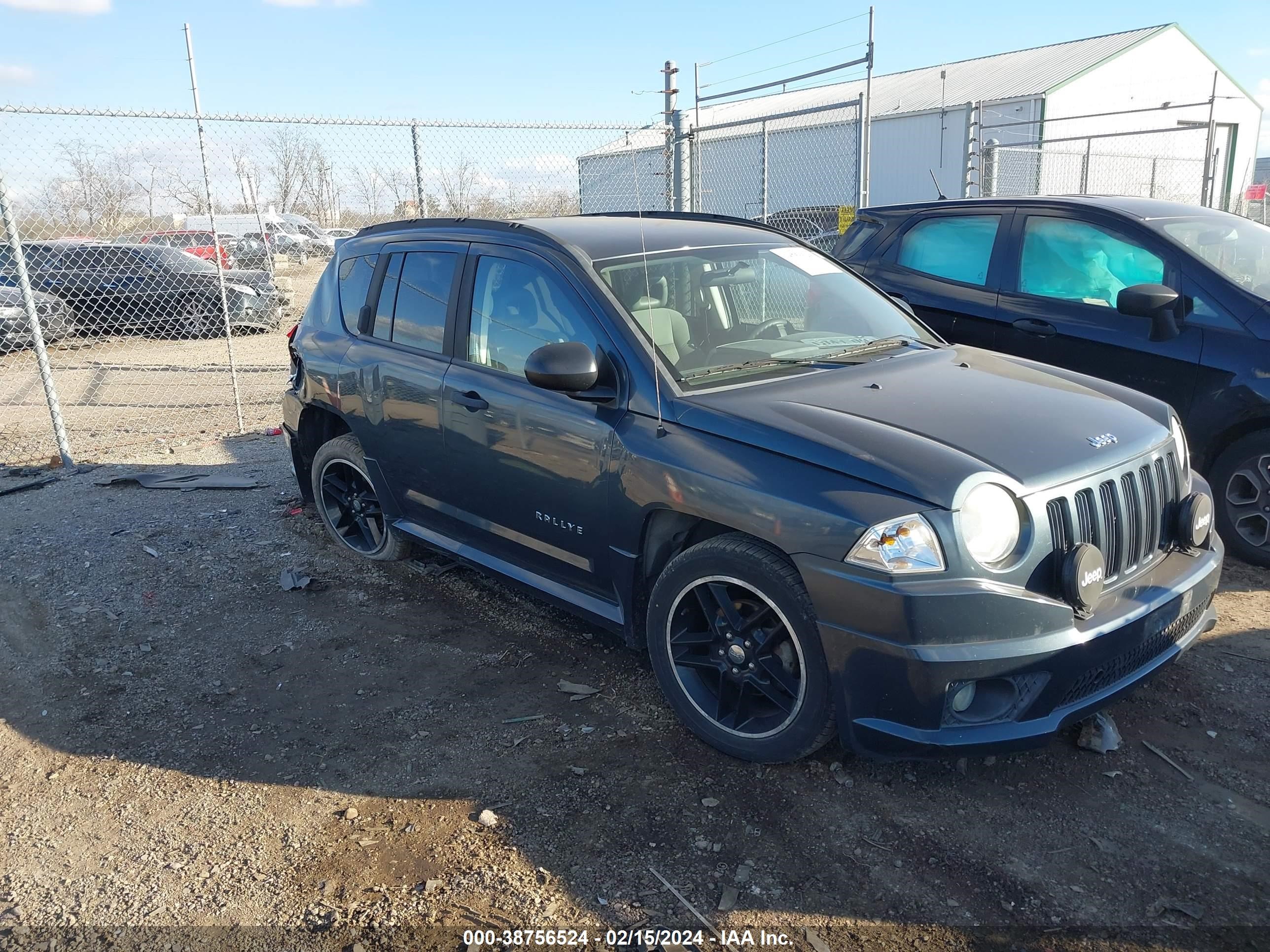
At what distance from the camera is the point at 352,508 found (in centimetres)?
541

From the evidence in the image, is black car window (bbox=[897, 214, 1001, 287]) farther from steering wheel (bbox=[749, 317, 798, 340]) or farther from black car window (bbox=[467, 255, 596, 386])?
black car window (bbox=[467, 255, 596, 386])

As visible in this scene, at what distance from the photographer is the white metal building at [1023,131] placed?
78.2 feet

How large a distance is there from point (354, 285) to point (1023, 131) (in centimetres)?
2694

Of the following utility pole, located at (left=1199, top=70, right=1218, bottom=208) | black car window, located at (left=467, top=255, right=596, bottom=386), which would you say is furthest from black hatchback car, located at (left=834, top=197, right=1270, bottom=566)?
utility pole, located at (left=1199, top=70, right=1218, bottom=208)

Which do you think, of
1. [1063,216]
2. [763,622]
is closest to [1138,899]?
[763,622]

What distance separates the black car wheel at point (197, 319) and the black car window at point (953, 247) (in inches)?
488

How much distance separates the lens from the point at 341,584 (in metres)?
5.15

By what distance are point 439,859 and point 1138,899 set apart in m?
2.02

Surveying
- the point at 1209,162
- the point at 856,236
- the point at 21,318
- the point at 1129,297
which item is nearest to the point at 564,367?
the point at 1129,297

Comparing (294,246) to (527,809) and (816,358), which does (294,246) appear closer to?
(816,358)

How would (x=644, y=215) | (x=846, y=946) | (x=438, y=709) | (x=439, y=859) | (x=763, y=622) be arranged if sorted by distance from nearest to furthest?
1. (x=846, y=946)
2. (x=439, y=859)
3. (x=763, y=622)
4. (x=438, y=709)
5. (x=644, y=215)

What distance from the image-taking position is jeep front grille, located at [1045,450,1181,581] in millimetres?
2920

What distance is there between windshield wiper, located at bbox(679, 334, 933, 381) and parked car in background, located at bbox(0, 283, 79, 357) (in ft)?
42.6

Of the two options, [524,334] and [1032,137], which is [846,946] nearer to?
[524,334]
